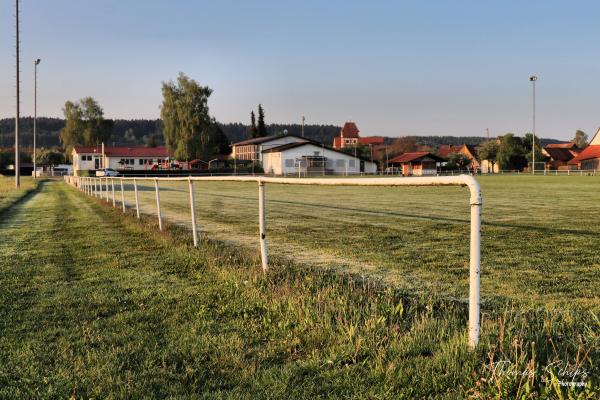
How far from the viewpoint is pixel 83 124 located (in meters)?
101

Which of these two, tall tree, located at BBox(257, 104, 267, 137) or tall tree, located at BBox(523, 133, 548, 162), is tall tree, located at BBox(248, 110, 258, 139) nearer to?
tall tree, located at BBox(257, 104, 267, 137)

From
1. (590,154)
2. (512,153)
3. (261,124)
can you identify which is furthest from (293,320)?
(261,124)

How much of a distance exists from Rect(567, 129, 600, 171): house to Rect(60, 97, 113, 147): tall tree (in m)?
89.1

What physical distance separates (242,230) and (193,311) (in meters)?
7.05

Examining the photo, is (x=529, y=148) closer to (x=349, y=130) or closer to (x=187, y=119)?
(x=187, y=119)

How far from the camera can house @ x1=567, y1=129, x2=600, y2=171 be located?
86781mm

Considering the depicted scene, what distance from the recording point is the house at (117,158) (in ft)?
329

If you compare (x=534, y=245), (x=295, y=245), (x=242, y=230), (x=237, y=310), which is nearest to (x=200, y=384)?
(x=237, y=310)

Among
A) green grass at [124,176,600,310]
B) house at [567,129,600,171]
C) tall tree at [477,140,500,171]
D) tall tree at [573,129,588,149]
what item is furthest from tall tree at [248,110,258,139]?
green grass at [124,176,600,310]

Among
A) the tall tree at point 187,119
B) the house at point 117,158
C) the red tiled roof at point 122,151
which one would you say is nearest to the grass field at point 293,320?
the tall tree at point 187,119

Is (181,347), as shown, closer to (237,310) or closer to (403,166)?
(237,310)

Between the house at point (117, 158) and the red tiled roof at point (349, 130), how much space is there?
244ft

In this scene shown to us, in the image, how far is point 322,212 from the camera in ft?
53.4

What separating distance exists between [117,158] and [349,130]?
288 ft
